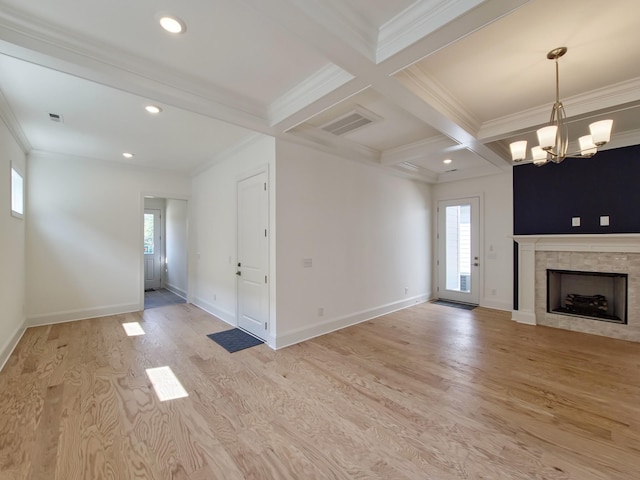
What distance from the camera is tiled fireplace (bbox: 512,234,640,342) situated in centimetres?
392

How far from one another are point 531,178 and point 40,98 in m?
6.93

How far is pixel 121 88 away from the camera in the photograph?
2.44m

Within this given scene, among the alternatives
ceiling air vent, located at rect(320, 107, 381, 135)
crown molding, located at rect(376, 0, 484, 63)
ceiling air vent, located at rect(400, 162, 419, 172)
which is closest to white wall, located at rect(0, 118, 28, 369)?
ceiling air vent, located at rect(320, 107, 381, 135)

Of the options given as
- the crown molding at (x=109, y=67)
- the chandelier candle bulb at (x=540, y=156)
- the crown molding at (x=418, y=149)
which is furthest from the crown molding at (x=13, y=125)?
the chandelier candle bulb at (x=540, y=156)

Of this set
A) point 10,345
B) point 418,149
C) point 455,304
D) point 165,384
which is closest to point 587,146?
point 418,149

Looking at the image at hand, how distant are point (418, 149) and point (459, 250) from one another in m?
2.93

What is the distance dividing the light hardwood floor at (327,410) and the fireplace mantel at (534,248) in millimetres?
919

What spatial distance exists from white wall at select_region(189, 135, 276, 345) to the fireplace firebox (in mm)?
4741

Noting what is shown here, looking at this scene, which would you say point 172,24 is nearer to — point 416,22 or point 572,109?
point 416,22

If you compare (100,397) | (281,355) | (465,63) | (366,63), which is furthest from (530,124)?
(100,397)

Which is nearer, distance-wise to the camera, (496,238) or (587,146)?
(587,146)

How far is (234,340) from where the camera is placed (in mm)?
3871

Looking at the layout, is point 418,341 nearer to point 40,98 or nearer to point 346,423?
point 346,423

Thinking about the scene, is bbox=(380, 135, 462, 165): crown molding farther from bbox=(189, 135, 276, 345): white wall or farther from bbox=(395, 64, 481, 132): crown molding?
bbox=(189, 135, 276, 345): white wall
